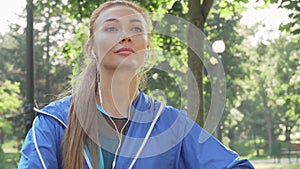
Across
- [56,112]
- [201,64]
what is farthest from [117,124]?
[201,64]

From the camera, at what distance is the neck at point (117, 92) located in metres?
2.05

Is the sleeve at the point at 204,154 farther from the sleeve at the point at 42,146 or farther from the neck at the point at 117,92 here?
the sleeve at the point at 42,146

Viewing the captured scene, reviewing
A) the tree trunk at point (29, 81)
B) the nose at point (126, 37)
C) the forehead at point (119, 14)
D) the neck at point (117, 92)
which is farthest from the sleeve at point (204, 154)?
the tree trunk at point (29, 81)

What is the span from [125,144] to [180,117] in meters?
0.24

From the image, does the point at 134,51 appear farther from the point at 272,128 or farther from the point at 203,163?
the point at 272,128

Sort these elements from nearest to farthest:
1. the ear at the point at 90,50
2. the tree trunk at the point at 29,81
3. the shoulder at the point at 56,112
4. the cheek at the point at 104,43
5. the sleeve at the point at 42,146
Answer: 1. the sleeve at the point at 42,146
2. the shoulder at the point at 56,112
3. the cheek at the point at 104,43
4. the ear at the point at 90,50
5. the tree trunk at the point at 29,81

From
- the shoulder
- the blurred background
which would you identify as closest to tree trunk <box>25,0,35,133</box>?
the blurred background

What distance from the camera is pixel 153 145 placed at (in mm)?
1895

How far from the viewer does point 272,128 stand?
50.0m

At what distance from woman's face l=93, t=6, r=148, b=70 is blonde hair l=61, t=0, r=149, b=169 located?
7 centimetres

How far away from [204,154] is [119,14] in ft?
2.20

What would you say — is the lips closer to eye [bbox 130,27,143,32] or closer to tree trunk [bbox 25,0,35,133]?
eye [bbox 130,27,143,32]

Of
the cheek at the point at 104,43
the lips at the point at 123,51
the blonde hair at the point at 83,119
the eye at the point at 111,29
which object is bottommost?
the blonde hair at the point at 83,119

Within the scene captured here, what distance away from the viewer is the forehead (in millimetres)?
2090
